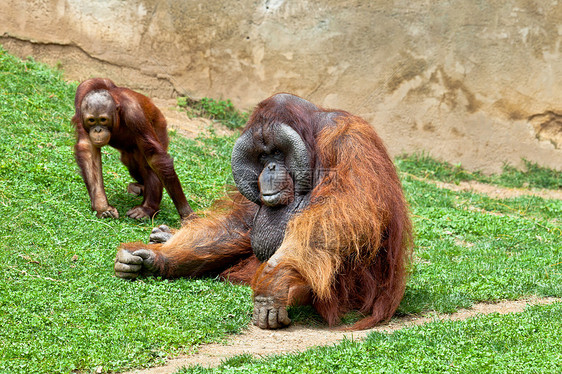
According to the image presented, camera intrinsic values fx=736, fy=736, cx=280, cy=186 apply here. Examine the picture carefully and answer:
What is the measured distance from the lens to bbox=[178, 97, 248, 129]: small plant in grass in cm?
839

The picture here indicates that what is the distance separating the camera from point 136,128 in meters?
5.45

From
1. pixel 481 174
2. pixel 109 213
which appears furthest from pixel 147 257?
pixel 481 174

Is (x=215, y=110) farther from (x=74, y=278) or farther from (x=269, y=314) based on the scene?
(x=269, y=314)

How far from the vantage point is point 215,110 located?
332 inches

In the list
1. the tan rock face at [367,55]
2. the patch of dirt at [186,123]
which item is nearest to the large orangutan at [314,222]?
the patch of dirt at [186,123]

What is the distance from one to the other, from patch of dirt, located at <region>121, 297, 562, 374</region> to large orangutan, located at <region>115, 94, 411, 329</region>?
0.28 feet

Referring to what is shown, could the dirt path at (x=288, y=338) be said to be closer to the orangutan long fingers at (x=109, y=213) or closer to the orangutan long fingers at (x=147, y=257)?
the orangutan long fingers at (x=147, y=257)

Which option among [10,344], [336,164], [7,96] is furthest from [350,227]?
[7,96]

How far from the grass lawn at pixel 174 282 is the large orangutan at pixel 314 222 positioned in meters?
0.19

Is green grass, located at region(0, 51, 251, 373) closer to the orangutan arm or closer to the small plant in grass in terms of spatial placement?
A: the orangutan arm

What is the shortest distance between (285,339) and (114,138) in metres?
2.72

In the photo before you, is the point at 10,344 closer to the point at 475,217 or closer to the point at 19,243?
the point at 19,243

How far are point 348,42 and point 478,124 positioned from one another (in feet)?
5.74

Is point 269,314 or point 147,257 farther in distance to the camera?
point 147,257
